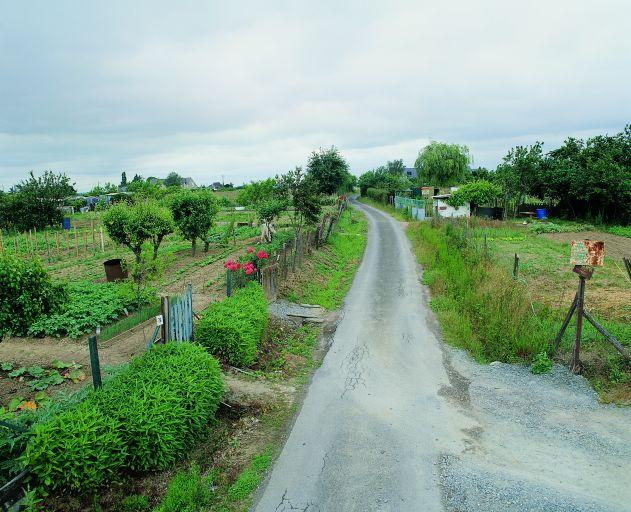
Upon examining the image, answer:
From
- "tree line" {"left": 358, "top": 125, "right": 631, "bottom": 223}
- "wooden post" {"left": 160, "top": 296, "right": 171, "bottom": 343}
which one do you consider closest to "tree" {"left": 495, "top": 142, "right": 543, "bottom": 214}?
"tree line" {"left": 358, "top": 125, "right": 631, "bottom": 223}

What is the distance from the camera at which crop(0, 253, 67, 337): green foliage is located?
6.21 m

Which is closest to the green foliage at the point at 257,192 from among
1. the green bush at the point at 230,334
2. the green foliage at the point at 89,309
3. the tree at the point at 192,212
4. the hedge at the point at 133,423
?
the tree at the point at 192,212

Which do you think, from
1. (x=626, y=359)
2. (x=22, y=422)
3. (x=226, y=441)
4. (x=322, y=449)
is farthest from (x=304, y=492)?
(x=626, y=359)

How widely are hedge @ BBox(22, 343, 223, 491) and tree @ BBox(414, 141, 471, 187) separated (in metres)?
50.4

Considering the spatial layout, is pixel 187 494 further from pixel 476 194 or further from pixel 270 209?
pixel 476 194

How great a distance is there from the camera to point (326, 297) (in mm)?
14078

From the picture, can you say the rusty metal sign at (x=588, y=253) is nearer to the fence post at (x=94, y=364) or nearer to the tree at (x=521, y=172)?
the fence post at (x=94, y=364)

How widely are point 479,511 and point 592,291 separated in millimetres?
10693

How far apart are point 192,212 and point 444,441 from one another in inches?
599

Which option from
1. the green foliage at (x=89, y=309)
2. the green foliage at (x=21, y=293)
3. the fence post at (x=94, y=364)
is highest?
the green foliage at (x=21, y=293)

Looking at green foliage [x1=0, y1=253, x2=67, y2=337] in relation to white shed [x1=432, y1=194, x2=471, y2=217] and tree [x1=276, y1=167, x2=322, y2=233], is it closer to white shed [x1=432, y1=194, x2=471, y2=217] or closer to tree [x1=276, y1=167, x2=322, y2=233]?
tree [x1=276, y1=167, x2=322, y2=233]

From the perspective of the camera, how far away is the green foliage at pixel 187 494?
193 inches

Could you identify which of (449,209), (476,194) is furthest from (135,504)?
(449,209)

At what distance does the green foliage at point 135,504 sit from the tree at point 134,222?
10008 millimetres
